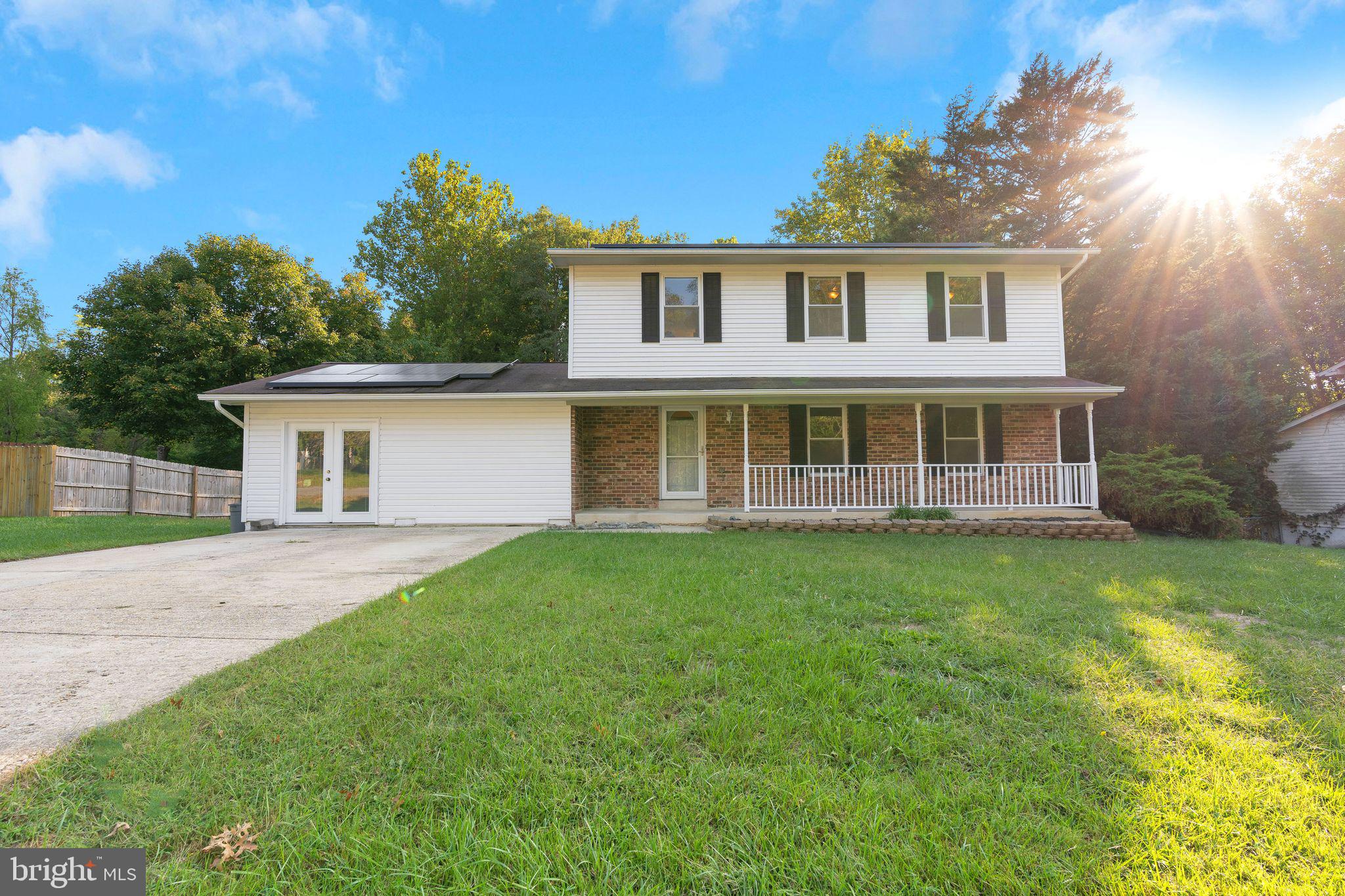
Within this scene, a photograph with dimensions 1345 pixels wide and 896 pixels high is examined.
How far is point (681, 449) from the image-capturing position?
11539mm

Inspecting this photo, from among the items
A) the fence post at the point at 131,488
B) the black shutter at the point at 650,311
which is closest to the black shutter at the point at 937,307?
the black shutter at the point at 650,311

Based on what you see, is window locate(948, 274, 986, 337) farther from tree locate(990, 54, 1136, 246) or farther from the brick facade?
tree locate(990, 54, 1136, 246)

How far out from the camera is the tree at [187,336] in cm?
1977

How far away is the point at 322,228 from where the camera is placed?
2436 centimetres

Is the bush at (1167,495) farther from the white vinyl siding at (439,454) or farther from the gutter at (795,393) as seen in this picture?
the white vinyl siding at (439,454)

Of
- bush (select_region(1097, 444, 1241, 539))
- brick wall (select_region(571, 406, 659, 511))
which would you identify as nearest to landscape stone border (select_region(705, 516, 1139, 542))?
bush (select_region(1097, 444, 1241, 539))

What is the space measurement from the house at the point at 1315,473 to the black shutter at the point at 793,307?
11.0 metres

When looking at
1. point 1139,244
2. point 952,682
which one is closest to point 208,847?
point 952,682

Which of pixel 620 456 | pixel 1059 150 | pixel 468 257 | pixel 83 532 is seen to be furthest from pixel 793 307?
pixel 468 257

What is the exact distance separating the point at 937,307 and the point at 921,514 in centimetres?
428

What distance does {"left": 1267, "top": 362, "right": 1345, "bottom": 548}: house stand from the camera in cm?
1227

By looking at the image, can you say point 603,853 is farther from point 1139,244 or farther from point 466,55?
point 1139,244

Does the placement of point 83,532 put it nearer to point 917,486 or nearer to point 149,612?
point 149,612

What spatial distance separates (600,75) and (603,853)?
18249 millimetres
